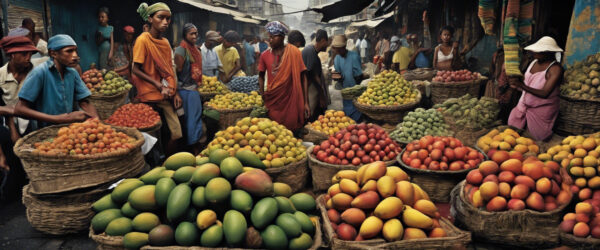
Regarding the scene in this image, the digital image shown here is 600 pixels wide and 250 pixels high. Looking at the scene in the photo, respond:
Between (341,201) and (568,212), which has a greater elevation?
(341,201)

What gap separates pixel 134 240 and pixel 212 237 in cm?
46

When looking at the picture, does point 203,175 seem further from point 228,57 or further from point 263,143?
point 228,57

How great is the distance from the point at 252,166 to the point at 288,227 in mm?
675

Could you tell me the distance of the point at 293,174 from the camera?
4.05 metres

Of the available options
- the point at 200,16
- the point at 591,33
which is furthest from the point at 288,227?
the point at 200,16

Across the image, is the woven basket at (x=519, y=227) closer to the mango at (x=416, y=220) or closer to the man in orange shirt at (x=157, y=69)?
the mango at (x=416, y=220)

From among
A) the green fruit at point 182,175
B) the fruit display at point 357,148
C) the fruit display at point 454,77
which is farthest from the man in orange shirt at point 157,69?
the fruit display at point 454,77

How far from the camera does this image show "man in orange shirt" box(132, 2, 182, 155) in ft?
15.1

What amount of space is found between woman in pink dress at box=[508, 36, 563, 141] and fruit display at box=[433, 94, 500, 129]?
18.2 inches

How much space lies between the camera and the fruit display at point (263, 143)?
394 centimetres

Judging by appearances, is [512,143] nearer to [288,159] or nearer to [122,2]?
[288,159]

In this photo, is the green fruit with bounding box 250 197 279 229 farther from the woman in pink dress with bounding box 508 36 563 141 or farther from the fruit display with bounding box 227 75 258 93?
the fruit display with bounding box 227 75 258 93

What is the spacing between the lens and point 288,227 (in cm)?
219

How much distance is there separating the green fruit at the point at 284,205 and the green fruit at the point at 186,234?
511 millimetres
